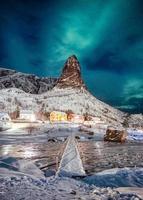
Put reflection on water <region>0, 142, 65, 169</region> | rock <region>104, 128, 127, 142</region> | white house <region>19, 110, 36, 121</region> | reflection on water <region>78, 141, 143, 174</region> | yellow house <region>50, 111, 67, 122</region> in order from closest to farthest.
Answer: reflection on water <region>78, 141, 143, 174</region>, reflection on water <region>0, 142, 65, 169</region>, rock <region>104, 128, 127, 142</region>, white house <region>19, 110, 36, 121</region>, yellow house <region>50, 111, 67, 122</region>

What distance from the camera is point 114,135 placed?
8225cm

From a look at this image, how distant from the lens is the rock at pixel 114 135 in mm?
81188

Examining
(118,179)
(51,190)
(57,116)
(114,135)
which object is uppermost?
(57,116)

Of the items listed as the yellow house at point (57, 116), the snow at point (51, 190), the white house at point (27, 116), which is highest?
the yellow house at point (57, 116)

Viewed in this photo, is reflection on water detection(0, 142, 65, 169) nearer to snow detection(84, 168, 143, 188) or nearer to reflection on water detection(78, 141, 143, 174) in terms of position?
reflection on water detection(78, 141, 143, 174)

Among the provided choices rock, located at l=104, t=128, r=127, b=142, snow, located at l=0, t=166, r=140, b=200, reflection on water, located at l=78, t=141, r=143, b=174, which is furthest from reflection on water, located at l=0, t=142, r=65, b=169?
rock, located at l=104, t=128, r=127, b=142

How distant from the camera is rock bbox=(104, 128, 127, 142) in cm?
8119

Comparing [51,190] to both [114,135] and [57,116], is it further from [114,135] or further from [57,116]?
[57,116]

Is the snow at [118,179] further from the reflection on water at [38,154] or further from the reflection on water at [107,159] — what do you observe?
the reflection on water at [38,154]

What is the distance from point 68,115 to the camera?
167 m

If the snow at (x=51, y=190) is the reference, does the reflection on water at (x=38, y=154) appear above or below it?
above

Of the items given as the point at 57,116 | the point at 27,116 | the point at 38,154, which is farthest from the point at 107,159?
the point at 57,116

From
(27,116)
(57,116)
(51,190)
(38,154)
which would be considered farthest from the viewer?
(57,116)

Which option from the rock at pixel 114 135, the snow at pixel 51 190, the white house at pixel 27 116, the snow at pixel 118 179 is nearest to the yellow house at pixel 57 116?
the white house at pixel 27 116
